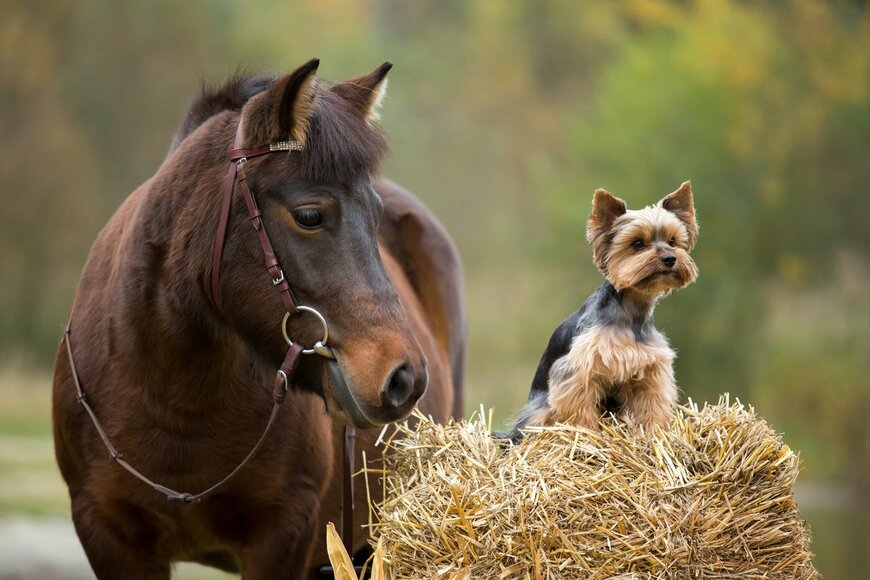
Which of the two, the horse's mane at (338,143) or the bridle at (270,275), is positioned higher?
the horse's mane at (338,143)

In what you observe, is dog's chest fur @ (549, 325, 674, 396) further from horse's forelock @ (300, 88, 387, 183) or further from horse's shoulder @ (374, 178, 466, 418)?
horse's shoulder @ (374, 178, 466, 418)

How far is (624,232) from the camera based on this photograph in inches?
107

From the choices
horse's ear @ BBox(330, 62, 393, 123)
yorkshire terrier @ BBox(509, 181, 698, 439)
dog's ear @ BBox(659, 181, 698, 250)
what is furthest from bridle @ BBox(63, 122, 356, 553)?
dog's ear @ BBox(659, 181, 698, 250)

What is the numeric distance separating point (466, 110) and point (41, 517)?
11252mm

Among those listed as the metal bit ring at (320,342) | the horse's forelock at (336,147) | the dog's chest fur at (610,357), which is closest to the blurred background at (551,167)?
the horse's forelock at (336,147)

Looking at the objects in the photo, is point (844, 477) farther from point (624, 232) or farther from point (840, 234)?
point (624, 232)

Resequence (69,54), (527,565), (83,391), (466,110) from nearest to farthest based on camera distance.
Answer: (527,565)
(83,391)
(69,54)
(466,110)

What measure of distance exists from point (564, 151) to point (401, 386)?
15.1 metres

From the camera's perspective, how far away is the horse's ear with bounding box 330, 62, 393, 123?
3256 mm

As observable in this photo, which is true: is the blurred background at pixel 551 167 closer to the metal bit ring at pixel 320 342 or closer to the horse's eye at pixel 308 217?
the horse's eye at pixel 308 217

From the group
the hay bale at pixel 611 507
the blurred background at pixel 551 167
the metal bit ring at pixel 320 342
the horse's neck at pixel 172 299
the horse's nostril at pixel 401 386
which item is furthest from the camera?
the blurred background at pixel 551 167

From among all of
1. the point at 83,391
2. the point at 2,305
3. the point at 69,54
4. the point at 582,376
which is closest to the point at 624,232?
the point at 582,376

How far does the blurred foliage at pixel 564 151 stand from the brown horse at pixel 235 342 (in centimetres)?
748

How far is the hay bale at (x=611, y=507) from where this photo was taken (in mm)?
2625
